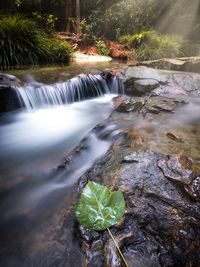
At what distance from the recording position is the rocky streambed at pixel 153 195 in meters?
1.76

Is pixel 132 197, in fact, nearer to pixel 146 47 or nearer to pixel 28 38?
pixel 28 38

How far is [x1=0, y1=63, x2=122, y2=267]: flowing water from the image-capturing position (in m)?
2.04

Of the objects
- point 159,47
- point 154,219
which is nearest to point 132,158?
point 154,219

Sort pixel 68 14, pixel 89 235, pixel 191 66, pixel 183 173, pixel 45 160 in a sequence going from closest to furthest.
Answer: pixel 89 235 < pixel 183 173 < pixel 45 160 < pixel 191 66 < pixel 68 14

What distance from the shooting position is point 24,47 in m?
8.38

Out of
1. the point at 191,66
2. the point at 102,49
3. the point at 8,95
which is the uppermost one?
the point at 8,95

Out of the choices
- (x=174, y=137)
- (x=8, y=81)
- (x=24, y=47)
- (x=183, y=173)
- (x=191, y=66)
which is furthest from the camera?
(x=24, y=47)

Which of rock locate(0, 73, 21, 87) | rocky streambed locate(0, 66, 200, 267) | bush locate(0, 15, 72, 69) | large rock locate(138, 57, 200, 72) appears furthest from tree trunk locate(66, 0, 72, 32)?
rocky streambed locate(0, 66, 200, 267)

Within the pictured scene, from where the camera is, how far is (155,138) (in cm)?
317

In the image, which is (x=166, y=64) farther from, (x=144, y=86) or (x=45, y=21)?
(x=45, y=21)

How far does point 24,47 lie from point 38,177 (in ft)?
21.5

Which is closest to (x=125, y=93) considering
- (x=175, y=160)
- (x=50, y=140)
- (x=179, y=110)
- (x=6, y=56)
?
(x=179, y=110)

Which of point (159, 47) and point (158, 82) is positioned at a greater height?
point (158, 82)

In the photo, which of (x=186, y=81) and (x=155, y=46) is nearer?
(x=186, y=81)
